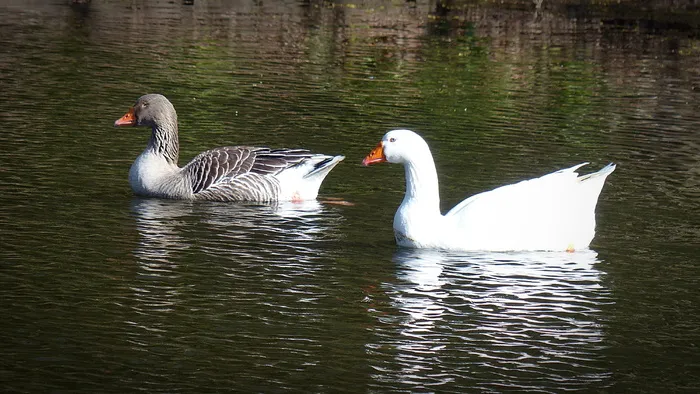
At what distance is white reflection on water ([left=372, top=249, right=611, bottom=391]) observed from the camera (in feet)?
35.2

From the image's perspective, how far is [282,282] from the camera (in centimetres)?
1331

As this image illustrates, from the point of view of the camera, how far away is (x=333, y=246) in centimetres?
1505

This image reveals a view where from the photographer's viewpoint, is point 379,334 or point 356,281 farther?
point 356,281

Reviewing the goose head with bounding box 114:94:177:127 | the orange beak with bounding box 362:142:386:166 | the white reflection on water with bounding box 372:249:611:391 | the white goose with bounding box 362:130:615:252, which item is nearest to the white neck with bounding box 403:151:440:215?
the white goose with bounding box 362:130:615:252

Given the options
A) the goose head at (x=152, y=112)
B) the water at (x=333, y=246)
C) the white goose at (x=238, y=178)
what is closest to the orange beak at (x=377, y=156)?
the water at (x=333, y=246)

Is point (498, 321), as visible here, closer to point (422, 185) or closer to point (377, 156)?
point (422, 185)

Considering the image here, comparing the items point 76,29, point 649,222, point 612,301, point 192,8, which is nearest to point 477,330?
point 612,301

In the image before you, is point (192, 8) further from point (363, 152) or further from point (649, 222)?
point (649, 222)

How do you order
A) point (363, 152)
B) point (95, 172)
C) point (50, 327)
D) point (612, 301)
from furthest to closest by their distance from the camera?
point (363, 152)
point (95, 172)
point (612, 301)
point (50, 327)

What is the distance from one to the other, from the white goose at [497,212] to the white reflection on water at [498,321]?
0.17m

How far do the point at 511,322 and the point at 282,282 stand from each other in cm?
255

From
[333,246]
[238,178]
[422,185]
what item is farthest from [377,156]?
[238,178]

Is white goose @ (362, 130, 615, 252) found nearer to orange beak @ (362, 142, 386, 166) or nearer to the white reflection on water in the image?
orange beak @ (362, 142, 386, 166)

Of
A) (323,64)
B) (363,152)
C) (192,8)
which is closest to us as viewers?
(363,152)
